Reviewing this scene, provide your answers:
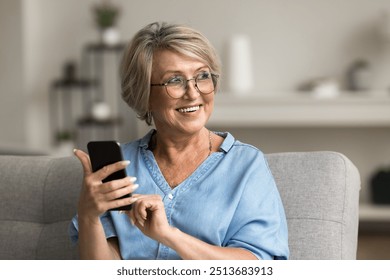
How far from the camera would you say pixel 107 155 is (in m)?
1.33

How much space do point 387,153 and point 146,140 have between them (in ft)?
12.9

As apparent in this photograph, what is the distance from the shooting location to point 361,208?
4.92 metres

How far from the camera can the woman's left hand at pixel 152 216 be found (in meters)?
1.31

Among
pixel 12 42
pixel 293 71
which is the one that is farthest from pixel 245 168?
pixel 12 42

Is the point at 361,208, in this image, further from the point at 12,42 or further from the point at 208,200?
the point at 208,200

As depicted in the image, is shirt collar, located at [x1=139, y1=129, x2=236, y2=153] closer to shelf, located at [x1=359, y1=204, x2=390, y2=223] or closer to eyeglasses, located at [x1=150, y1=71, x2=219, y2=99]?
eyeglasses, located at [x1=150, y1=71, x2=219, y2=99]

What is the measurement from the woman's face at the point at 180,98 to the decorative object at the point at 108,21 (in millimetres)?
4051

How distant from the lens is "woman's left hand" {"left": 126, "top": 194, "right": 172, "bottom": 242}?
1.31m

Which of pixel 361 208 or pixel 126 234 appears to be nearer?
pixel 126 234

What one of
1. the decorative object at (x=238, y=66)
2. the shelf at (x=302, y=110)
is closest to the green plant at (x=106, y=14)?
the decorative object at (x=238, y=66)

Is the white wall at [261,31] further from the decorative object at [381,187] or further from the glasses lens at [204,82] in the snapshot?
the glasses lens at [204,82]

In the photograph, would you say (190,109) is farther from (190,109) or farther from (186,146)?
(186,146)

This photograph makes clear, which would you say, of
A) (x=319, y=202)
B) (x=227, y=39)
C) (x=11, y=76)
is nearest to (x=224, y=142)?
(x=319, y=202)

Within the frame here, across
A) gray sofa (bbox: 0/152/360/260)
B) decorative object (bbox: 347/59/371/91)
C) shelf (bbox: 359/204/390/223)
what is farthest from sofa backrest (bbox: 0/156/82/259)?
decorative object (bbox: 347/59/371/91)
